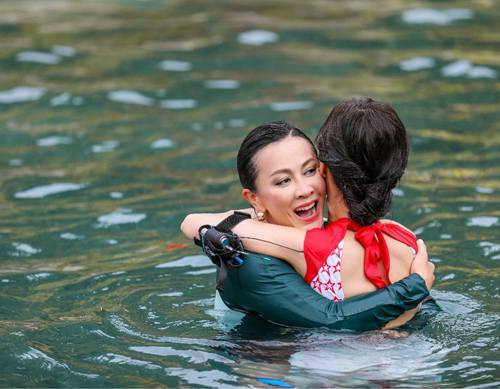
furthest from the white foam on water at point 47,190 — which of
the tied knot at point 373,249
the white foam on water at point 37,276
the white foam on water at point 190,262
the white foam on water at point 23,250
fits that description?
the tied knot at point 373,249

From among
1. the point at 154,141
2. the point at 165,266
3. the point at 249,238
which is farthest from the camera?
the point at 154,141

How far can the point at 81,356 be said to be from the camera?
5172 millimetres

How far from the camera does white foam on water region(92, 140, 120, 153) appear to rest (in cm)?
944

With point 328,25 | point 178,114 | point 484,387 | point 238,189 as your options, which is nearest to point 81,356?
point 484,387

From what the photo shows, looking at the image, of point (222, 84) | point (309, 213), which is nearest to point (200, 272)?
point (309, 213)

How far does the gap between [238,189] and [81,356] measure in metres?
3.28

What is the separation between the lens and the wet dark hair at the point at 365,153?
15.7 feet

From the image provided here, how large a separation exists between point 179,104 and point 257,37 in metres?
2.61

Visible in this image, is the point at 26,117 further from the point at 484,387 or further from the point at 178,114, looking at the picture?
the point at 484,387

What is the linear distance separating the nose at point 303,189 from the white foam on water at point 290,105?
5495 millimetres

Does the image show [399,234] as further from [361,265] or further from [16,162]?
[16,162]

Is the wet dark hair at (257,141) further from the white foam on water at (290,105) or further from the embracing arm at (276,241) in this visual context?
the white foam on water at (290,105)

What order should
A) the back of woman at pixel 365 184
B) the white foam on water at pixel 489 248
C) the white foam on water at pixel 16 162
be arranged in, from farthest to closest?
1. the white foam on water at pixel 16 162
2. the white foam on water at pixel 489 248
3. the back of woman at pixel 365 184

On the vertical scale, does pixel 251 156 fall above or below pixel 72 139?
above
